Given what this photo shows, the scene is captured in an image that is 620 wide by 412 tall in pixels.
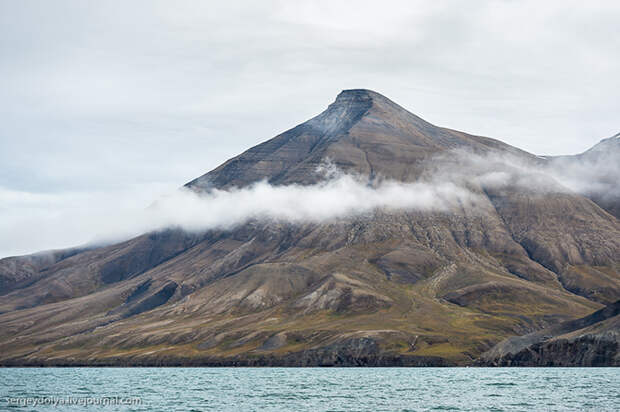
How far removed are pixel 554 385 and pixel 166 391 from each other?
A: 8691cm

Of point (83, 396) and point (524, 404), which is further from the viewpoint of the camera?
point (83, 396)

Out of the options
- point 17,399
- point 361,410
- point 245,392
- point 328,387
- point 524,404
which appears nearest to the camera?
point 361,410

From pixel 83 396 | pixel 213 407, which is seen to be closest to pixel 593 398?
pixel 213 407

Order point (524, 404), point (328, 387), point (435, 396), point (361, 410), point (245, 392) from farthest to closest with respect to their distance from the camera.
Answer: point (328, 387) < point (245, 392) < point (435, 396) < point (524, 404) < point (361, 410)

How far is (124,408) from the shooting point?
119375 mm

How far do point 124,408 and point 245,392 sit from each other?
45.5 metres

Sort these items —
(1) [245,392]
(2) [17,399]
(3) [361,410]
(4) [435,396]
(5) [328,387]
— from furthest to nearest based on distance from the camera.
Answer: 1. (5) [328,387]
2. (1) [245,392]
3. (4) [435,396]
4. (2) [17,399]
5. (3) [361,410]

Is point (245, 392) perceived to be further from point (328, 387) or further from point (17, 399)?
point (17, 399)

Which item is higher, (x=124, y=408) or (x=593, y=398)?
(x=124, y=408)

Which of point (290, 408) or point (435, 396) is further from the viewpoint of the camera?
point (435, 396)

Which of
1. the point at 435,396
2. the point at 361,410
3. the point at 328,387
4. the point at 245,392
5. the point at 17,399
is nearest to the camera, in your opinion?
the point at 361,410

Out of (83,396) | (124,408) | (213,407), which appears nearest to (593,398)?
(213,407)

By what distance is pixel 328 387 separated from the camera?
17675 centimetres

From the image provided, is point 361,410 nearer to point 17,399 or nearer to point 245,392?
point 245,392
